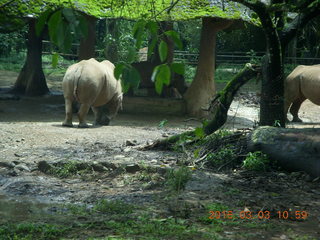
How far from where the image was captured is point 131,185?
6172 mm

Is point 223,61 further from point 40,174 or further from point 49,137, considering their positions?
point 40,174

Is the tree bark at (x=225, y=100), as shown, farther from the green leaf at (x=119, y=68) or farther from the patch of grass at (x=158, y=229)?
the green leaf at (x=119, y=68)

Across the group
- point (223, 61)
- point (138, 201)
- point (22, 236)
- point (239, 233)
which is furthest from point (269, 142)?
point (223, 61)

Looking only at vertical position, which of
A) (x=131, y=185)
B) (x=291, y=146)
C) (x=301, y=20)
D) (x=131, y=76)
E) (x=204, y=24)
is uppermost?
(x=204, y=24)

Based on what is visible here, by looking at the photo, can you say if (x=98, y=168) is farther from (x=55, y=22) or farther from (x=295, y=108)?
(x=295, y=108)

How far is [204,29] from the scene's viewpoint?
14.0m

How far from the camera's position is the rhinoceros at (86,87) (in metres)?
11.1

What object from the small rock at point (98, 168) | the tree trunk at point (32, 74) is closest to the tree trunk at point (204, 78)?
the tree trunk at point (32, 74)

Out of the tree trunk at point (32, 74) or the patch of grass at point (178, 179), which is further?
the tree trunk at point (32, 74)

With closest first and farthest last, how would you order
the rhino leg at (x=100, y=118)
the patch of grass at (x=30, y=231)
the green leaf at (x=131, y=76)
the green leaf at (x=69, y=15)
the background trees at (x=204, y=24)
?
the green leaf at (x=69, y=15) → the green leaf at (x=131, y=76) → the background trees at (x=204, y=24) → the patch of grass at (x=30, y=231) → the rhino leg at (x=100, y=118)

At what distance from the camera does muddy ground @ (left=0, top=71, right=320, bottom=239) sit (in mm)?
4766

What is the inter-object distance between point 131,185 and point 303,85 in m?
7.92

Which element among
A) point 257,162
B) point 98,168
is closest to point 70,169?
point 98,168
